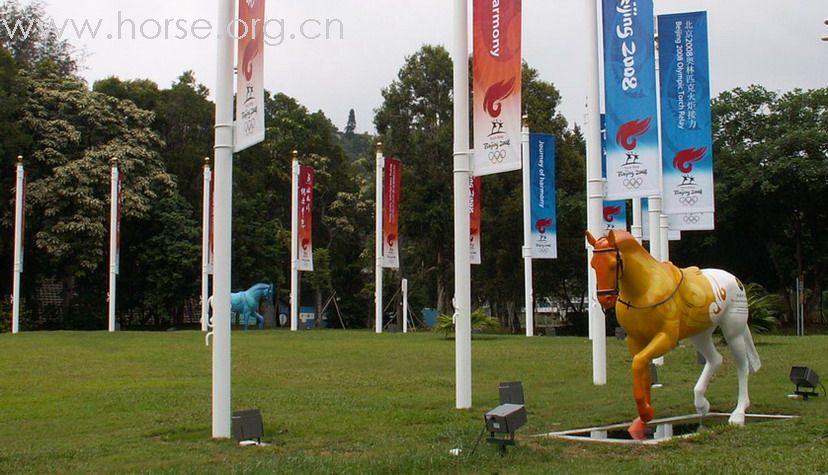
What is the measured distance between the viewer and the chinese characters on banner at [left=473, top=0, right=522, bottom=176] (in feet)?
43.8

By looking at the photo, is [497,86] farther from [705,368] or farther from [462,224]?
[705,368]

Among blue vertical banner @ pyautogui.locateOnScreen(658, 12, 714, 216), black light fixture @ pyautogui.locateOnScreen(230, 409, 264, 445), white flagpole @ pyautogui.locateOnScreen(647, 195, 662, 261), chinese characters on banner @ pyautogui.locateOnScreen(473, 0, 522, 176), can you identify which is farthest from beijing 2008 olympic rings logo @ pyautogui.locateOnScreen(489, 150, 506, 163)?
white flagpole @ pyautogui.locateOnScreen(647, 195, 662, 261)

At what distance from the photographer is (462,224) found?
13.9 metres

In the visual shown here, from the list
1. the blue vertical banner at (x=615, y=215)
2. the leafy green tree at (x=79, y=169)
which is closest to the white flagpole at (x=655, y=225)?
the blue vertical banner at (x=615, y=215)

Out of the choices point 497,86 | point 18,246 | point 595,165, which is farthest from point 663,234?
point 18,246

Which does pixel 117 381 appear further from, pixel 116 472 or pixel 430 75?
pixel 430 75

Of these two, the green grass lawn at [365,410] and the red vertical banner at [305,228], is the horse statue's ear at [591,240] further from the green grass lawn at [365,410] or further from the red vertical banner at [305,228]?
the red vertical banner at [305,228]

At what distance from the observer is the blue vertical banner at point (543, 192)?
30406 millimetres

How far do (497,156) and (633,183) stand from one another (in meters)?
3.63

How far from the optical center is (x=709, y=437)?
412 inches

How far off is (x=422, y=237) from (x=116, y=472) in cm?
4305

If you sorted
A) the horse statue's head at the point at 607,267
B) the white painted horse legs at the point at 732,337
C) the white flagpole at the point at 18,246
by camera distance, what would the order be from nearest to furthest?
the horse statue's head at the point at 607,267 → the white painted horse legs at the point at 732,337 → the white flagpole at the point at 18,246

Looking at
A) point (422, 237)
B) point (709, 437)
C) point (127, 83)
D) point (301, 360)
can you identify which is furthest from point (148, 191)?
point (709, 437)

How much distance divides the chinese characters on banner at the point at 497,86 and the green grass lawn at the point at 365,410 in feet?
12.6
